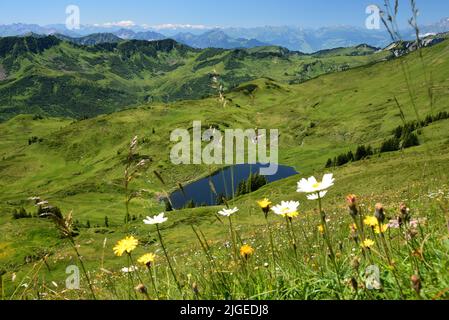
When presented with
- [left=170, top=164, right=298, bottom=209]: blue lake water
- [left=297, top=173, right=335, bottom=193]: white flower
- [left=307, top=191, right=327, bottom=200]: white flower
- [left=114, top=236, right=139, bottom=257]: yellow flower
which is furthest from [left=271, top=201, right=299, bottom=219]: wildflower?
[left=170, top=164, right=298, bottom=209]: blue lake water

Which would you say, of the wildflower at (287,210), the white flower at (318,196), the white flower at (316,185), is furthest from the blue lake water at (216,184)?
the white flower at (316,185)

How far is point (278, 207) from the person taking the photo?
4258 millimetres

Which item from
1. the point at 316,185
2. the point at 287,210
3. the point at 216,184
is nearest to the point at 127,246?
the point at 287,210

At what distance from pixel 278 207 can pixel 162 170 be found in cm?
18919

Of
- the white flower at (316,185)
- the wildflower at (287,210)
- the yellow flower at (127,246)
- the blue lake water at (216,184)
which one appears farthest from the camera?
the blue lake water at (216,184)

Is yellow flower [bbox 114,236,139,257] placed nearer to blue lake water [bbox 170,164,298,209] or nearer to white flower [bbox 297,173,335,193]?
white flower [bbox 297,173,335,193]

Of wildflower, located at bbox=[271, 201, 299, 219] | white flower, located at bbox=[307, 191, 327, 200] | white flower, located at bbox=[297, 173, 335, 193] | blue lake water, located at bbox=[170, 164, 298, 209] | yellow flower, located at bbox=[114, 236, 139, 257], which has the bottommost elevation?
blue lake water, located at bbox=[170, 164, 298, 209]

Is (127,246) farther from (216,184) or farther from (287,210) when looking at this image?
(216,184)

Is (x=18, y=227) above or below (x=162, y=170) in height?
above

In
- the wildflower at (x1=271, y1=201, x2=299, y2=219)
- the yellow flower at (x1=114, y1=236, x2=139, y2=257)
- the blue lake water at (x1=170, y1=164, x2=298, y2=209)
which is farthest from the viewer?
the blue lake water at (x1=170, y1=164, x2=298, y2=209)

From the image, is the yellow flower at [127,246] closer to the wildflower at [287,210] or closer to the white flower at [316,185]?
the wildflower at [287,210]

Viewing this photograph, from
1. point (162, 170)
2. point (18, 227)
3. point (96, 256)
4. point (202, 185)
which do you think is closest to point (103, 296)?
point (96, 256)

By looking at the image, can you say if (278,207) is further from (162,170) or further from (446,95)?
(446,95)
